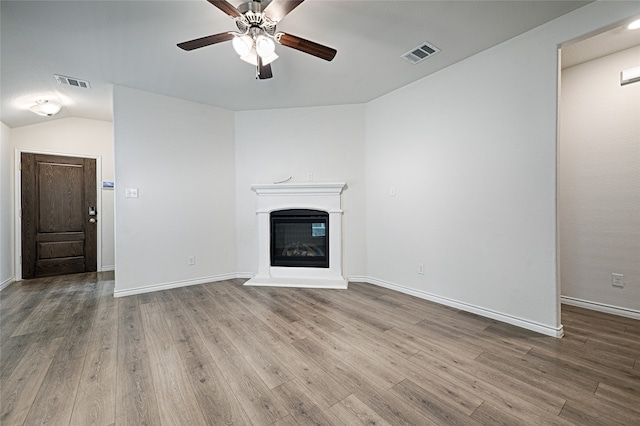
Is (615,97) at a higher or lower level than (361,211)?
higher

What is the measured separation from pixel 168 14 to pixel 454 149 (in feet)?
9.52

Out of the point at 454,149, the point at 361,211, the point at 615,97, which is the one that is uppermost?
the point at 615,97

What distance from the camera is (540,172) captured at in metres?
2.20

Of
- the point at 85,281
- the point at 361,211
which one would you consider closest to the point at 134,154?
the point at 85,281

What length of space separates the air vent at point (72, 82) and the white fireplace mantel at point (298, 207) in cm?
234

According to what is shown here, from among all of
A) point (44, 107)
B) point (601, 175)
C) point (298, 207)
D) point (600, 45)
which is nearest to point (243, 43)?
point (298, 207)

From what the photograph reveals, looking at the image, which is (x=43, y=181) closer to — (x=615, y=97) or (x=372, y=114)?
(x=372, y=114)

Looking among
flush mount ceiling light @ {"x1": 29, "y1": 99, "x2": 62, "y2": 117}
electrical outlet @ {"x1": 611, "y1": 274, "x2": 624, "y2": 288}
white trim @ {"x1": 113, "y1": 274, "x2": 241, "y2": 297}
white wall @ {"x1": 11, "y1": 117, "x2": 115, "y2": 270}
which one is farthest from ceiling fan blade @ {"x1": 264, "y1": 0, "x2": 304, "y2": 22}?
white wall @ {"x1": 11, "y1": 117, "x2": 115, "y2": 270}

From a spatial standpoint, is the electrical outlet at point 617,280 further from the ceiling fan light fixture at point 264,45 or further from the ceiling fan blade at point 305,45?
the ceiling fan light fixture at point 264,45

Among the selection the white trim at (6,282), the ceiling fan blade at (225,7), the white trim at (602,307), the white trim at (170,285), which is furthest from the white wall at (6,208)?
the white trim at (602,307)

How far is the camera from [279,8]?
170 cm

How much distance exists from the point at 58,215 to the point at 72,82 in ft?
8.10

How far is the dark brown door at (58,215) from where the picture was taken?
4070 millimetres

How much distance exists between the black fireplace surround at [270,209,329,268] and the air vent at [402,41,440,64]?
2.20 m
